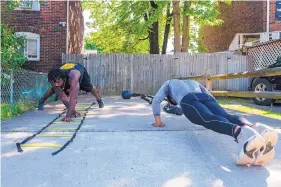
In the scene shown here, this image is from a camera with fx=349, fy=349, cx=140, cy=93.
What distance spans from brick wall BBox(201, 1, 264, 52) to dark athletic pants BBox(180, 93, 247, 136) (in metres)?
20.1

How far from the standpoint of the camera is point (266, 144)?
11.4 feet

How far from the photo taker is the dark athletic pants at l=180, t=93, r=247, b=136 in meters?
3.93

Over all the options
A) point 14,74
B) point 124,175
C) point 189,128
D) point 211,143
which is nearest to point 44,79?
point 14,74

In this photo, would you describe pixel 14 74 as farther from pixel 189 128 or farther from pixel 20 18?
pixel 20 18

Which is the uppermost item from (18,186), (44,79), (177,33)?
(177,33)

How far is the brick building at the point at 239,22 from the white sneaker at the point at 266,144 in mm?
20101

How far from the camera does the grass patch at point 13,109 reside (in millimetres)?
7327

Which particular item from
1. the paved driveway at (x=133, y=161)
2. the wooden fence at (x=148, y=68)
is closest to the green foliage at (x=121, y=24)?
the wooden fence at (x=148, y=68)

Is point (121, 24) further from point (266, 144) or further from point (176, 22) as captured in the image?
point (266, 144)

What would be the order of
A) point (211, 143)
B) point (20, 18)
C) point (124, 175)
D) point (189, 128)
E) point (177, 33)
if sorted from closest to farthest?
point (124, 175), point (211, 143), point (189, 128), point (20, 18), point (177, 33)

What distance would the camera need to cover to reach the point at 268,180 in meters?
3.19

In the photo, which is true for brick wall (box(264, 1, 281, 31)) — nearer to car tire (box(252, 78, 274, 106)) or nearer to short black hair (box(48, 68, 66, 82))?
car tire (box(252, 78, 274, 106))

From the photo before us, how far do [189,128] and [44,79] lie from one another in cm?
774

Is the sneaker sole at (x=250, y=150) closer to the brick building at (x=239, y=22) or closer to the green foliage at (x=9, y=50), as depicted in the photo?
the green foliage at (x=9, y=50)
